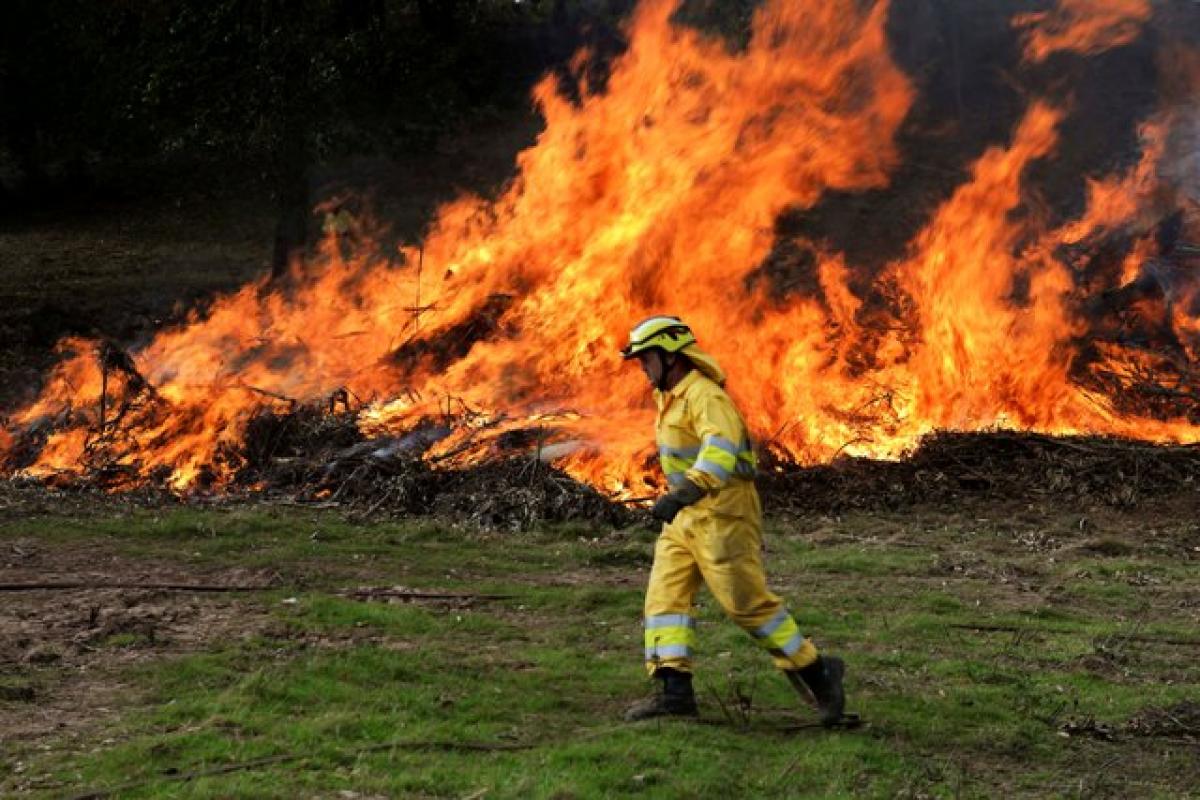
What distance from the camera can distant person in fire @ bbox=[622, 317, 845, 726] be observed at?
655cm

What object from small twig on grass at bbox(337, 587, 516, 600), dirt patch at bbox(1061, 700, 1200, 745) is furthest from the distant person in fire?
small twig on grass at bbox(337, 587, 516, 600)

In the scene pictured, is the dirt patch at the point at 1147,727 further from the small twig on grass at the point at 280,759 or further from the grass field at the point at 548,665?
the small twig on grass at the point at 280,759

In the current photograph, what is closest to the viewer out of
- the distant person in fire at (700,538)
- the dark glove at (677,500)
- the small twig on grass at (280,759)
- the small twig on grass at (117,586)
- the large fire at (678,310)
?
the small twig on grass at (280,759)

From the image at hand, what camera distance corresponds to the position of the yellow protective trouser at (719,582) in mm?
6562

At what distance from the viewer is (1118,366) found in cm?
1504

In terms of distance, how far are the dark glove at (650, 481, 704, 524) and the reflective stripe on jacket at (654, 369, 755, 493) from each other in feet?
0.13

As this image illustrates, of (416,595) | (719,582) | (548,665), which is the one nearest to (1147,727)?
(719,582)

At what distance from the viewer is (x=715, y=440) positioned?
6.52m

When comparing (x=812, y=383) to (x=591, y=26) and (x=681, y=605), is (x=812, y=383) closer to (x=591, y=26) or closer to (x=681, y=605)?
(x=681, y=605)

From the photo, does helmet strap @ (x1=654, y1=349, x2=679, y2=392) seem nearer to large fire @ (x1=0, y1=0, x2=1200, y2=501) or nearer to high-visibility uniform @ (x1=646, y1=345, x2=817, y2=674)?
high-visibility uniform @ (x1=646, y1=345, x2=817, y2=674)

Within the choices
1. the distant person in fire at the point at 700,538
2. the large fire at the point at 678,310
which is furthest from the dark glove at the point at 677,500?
the large fire at the point at 678,310

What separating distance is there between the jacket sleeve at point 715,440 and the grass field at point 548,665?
116cm

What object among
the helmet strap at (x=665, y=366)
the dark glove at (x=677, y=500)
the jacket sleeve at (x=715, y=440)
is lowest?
the dark glove at (x=677, y=500)

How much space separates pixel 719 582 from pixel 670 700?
64 centimetres
